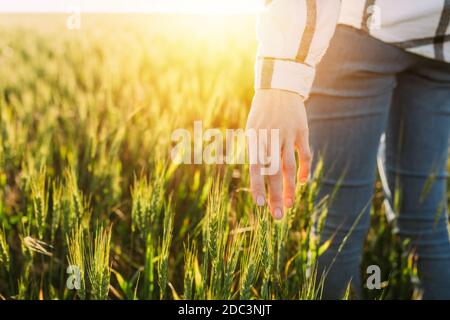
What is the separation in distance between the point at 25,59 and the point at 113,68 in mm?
1415

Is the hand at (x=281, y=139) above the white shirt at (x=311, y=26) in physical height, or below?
below

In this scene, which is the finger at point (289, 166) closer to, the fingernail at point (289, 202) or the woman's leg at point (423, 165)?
the fingernail at point (289, 202)

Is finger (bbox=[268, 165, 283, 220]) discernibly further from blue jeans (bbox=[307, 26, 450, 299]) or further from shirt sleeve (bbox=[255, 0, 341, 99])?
blue jeans (bbox=[307, 26, 450, 299])

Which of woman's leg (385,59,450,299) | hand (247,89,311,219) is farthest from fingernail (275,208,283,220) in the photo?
woman's leg (385,59,450,299)

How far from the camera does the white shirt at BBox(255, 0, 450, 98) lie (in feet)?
2.25

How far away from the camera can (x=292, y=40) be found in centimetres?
70

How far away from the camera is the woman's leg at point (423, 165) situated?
2.96ft

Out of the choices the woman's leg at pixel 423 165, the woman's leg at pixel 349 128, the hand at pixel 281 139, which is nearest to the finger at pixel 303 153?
the hand at pixel 281 139

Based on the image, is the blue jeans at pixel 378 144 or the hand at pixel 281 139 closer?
the hand at pixel 281 139

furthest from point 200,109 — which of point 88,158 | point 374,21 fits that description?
point 374,21

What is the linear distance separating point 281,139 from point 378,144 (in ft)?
0.98

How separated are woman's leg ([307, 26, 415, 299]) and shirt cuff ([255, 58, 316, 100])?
11 centimetres

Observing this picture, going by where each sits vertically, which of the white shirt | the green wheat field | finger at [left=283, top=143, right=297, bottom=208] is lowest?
the green wheat field

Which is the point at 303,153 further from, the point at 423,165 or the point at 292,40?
the point at 423,165
